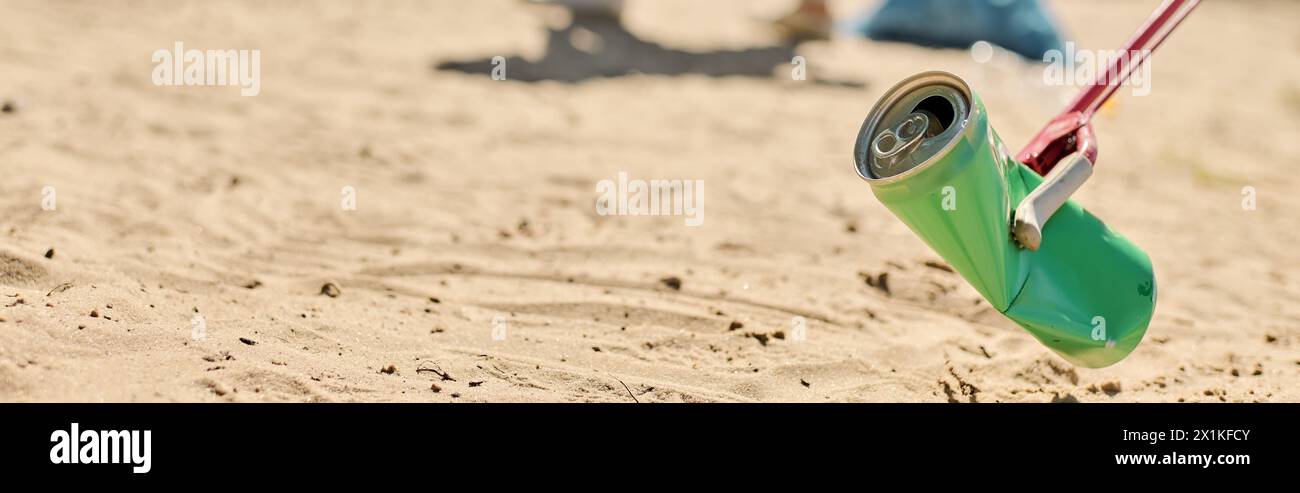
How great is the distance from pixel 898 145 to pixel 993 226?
0.26 metres

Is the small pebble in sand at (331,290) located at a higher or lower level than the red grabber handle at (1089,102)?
lower

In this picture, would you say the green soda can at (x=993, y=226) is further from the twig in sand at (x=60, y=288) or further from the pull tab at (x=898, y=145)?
the twig in sand at (x=60, y=288)

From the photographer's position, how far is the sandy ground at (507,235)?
9.24 feet

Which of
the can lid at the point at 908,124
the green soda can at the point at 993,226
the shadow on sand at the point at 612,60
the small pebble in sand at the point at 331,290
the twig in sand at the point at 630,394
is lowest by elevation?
the twig in sand at the point at 630,394

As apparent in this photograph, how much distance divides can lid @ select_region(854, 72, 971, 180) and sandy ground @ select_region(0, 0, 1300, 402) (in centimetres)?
67

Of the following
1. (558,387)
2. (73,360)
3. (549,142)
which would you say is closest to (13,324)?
(73,360)

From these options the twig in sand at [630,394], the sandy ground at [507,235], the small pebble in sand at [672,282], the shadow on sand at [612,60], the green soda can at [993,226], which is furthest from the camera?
the shadow on sand at [612,60]

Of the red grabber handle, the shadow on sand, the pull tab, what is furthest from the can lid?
the shadow on sand

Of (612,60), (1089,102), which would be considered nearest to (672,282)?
(1089,102)

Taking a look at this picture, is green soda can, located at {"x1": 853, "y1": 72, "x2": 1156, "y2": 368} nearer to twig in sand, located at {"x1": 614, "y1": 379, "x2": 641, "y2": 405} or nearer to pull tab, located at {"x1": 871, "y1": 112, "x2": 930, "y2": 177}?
pull tab, located at {"x1": 871, "y1": 112, "x2": 930, "y2": 177}

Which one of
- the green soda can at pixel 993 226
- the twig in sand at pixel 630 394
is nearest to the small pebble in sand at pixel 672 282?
the twig in sand at pixel 630 394

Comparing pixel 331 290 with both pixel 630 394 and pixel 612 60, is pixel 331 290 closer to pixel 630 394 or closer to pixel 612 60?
pixel 630 394
